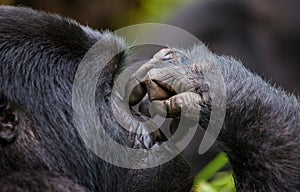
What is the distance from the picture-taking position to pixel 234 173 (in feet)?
9.73

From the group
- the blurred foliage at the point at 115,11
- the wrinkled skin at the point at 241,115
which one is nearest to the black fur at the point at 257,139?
the wrinkled skin at the point at 241,115

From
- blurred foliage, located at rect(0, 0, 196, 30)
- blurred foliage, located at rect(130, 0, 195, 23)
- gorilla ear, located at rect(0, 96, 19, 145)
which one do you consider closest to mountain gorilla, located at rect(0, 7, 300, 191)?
gorilla ear, located at rect(0, 96, 19, 145)

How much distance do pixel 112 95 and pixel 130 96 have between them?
0.25 feet

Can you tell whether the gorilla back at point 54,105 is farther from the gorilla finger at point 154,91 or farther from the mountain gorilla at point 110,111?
the gorilla finger at point 154,91

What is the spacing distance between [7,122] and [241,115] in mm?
923

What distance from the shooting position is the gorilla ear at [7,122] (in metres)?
2.52

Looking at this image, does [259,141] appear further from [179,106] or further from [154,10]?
[154,10]

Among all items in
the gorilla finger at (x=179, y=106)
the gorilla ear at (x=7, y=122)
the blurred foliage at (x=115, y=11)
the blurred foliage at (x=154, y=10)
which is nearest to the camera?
the gorilla ear at (x=7, y=122)

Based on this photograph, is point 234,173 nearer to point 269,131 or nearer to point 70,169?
point 269,131

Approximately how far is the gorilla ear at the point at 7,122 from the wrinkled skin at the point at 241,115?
524mm

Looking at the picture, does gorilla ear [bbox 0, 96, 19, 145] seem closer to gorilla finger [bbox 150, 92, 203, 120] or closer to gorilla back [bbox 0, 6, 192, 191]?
gorilla back [bbox 0, 6, 192, 191]

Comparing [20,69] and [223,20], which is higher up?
[223,20]

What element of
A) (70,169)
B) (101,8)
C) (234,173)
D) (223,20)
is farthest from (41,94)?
(101,8)

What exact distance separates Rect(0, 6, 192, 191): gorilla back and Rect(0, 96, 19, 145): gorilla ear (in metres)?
0.02
